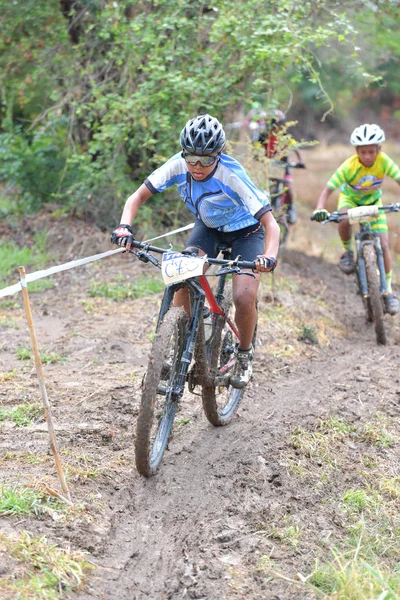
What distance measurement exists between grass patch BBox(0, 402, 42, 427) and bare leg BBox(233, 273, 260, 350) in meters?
1.59

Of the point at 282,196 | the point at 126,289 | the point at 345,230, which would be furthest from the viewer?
the point at 282,196

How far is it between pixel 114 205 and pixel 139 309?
2612mm

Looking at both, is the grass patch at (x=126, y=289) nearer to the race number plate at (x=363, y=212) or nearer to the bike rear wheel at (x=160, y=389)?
the race number plate at (x=363, y=212)

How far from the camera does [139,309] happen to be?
7.82 meters

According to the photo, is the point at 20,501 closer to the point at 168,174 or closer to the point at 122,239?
the point at 122,239

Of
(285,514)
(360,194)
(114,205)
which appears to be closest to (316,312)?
(360,194)

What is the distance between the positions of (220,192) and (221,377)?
49.5 inches

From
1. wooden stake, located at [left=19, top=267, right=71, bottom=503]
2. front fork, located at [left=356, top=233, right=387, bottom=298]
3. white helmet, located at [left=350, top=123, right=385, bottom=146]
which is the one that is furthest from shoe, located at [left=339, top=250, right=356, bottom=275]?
wooden stake, located at [left=19, top=267, right=71, bottom=503]

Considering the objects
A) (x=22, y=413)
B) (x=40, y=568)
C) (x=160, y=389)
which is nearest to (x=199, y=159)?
(x=160, y=389)

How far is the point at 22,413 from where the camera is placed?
5141mm

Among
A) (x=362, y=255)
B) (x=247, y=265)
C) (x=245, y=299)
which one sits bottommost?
(x=362, y=255)

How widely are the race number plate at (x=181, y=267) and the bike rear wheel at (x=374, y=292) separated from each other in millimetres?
3726

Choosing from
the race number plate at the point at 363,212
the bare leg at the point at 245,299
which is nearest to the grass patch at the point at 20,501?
the bare leg at the point at 245,299

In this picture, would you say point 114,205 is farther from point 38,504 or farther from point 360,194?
point 38,504
